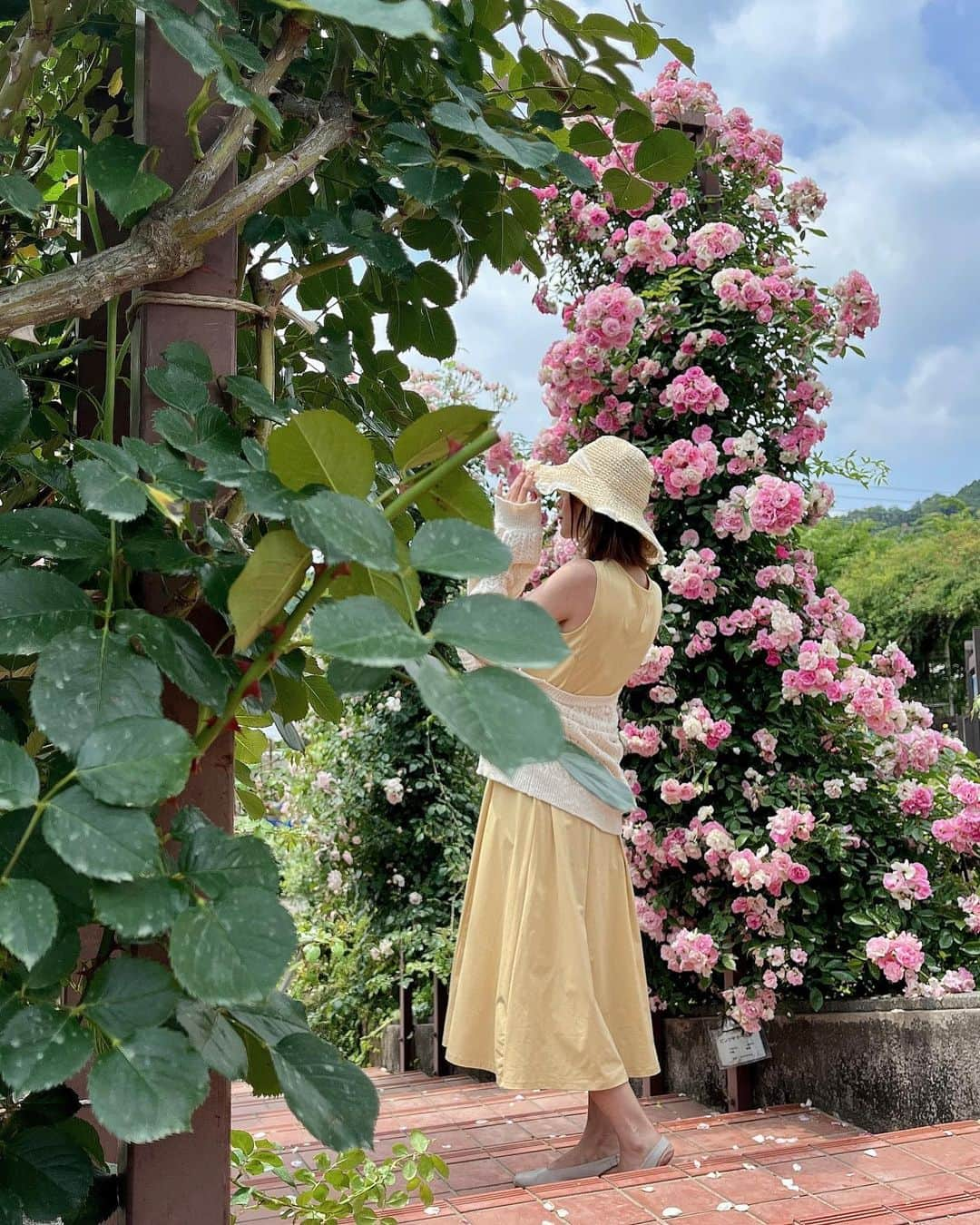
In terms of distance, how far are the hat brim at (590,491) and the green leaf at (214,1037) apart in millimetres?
1963

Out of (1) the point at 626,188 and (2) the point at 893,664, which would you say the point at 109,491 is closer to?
(1) the point at 626,188

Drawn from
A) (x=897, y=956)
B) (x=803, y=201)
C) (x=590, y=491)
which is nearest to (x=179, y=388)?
(x=590, y=491)

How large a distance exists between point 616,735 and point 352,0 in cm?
234

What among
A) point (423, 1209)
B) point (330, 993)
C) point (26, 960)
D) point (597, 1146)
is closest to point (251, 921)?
point (26, 960)

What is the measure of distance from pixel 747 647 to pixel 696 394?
737mm

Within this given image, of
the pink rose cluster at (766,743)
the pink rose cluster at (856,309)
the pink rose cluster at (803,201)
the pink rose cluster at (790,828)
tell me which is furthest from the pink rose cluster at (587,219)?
the pink rose cluster at (790,828)

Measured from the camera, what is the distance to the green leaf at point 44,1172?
0.61 meters

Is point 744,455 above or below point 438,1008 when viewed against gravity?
above

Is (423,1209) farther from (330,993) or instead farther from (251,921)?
(330,993)

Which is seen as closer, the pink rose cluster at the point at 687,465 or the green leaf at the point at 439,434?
the green leaf at the point at 439,434

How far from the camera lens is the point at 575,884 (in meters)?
2.53

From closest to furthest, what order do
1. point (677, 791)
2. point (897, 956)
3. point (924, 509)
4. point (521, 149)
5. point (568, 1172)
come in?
1. point (521, 149)
2. point (568, 1172)
3. point (897, 956)
4. point (677, 791)
5. point (924, 509)

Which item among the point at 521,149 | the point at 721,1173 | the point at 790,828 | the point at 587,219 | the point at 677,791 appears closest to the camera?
the point at 521,149

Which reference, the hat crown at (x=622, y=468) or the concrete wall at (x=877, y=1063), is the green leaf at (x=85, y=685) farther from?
the concrete wall at (x=877, y=1063)
